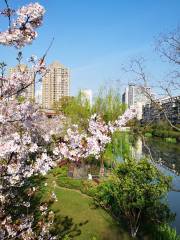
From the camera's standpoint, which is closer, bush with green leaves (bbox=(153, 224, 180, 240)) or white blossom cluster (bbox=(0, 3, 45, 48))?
white blossom cluster (bbox=(0, 3, 45, 48))

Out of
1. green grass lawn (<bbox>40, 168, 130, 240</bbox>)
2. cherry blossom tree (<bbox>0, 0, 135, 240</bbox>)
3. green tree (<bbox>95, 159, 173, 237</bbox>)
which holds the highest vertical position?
cherry blossom tree (<bbox>0, 0, 135, 240</bbox>)

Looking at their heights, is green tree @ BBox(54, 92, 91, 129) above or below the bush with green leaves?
above

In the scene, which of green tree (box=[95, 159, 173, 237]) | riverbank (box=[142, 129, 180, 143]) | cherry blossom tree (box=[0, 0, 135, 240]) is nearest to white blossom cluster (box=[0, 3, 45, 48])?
cherry blossom tree (box=[0, 0, 135, 240])

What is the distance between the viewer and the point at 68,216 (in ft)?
41.7

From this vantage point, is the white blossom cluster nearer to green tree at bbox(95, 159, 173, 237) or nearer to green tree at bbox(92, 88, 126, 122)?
green tree at bbox(95, 159, 173, 237)

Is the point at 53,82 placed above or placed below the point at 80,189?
above

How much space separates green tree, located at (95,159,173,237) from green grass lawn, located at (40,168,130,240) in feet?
2.15

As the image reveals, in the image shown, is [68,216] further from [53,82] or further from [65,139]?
[53,82]

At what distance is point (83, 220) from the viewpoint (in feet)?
40.6

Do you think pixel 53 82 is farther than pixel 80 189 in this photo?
Yes

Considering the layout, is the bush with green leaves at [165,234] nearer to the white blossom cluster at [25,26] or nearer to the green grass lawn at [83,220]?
the green grass lawn at [83,220]

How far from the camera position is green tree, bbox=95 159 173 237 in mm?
11355

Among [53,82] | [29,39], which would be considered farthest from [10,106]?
[53,82]

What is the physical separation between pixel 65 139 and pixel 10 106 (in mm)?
1160
